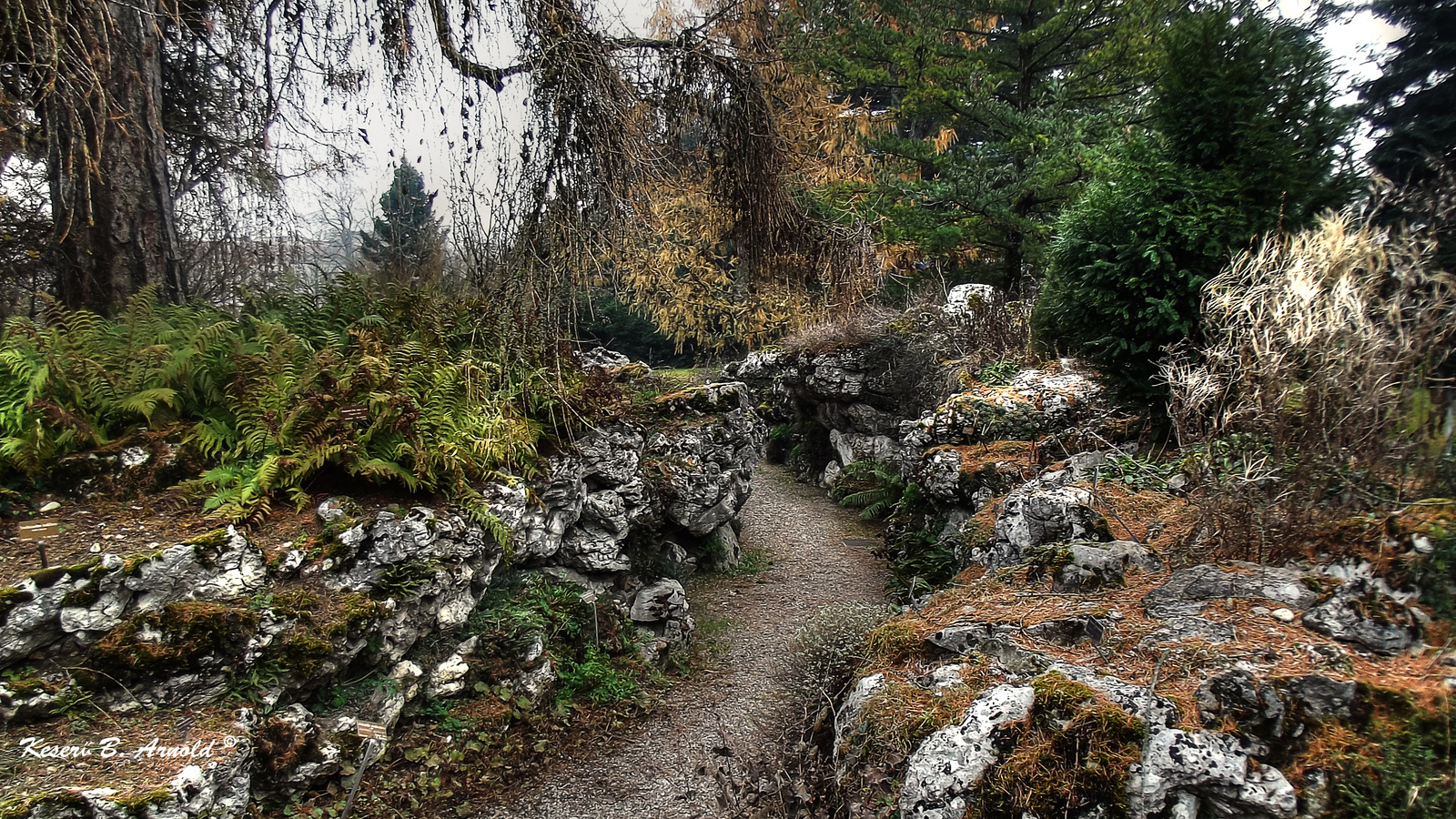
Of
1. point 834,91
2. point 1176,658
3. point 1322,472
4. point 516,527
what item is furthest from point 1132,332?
point 834,91

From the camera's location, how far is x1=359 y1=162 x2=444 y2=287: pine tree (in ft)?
16.6

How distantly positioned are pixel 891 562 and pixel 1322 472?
4.89 metres

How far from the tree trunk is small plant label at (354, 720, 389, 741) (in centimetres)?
340

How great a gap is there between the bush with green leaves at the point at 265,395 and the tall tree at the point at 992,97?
7.49 meters

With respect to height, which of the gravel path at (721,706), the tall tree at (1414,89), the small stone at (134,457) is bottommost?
the gravel path at (721,706)

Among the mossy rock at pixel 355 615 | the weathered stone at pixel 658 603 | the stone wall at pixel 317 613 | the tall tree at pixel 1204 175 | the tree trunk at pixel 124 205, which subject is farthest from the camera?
the weathered stone at pixel 658 603

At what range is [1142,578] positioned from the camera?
166 inches

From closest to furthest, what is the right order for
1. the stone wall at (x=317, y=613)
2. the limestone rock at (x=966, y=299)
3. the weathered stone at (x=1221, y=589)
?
the stone wall at (x=317, y=613) < the weathered stone at (x=1221, y=589) < the limestone rock at (x=966, y=299)

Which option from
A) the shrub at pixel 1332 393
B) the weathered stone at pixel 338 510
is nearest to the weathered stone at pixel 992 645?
the shrub at pixel 1332 393

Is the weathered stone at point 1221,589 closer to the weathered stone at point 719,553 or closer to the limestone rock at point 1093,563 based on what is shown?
the limestone rock at point 1093,563

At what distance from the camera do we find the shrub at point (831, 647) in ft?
17.2

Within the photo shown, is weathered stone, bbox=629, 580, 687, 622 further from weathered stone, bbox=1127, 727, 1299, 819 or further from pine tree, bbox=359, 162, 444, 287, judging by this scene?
weathered stone, bbox=1127, 727, 1299, 819

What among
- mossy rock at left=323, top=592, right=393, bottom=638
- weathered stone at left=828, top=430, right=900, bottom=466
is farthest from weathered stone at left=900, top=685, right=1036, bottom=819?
weathered stone at left=828, top=430, right=900, bottom=466

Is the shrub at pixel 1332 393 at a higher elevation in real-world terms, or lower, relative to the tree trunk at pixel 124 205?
lower
